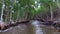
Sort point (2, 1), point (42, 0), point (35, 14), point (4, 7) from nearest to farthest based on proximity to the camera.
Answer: point (2, 1) < point (4, 7) < point (42, 0) < point (35, 14)

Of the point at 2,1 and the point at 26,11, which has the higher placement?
the point at 2,1

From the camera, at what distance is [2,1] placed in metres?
24.2

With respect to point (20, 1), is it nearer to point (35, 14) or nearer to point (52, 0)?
point (52, 0)

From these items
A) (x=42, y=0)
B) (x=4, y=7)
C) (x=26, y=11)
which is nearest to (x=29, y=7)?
(x=26, y=11)

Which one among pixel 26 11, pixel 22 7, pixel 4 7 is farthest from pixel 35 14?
pixel 4 7

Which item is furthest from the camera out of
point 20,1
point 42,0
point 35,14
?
point 35,14

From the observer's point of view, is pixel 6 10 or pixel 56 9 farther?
pixel 56 9

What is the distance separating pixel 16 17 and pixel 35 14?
50.3 feet

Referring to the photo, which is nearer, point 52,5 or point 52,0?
point 52,0

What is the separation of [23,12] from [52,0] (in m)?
8.15

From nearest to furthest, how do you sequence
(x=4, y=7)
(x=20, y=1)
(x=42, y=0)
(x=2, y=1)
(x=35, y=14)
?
(x=2, y=1) < (x=4, y=7) < (x=20, y=1) < (x=42, y=0) < (x=35, y=14)

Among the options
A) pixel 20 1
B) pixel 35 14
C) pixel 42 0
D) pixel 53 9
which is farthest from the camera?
pixel 35 14

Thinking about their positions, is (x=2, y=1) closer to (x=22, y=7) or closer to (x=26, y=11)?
(x=22, y=7)

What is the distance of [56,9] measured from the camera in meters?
38.6
